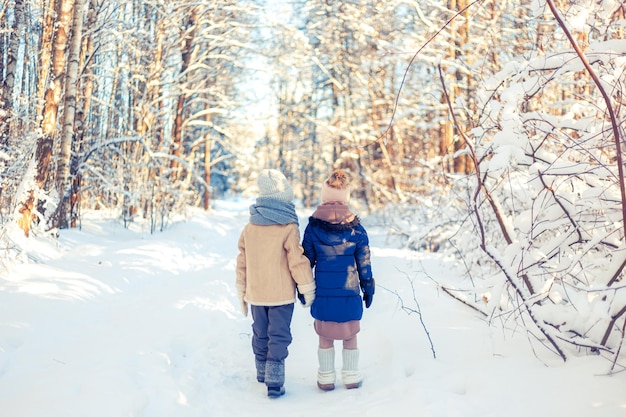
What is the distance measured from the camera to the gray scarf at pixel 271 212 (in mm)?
3711

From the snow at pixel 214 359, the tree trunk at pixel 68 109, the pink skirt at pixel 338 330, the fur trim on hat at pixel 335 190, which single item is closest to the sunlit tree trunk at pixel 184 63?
the tree trunk at pixel 68 109

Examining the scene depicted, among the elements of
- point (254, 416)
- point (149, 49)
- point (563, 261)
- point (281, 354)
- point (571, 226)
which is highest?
point (149, 49)

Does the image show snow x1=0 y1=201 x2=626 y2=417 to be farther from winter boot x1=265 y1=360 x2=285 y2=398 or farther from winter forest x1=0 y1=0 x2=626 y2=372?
winter forest x1=0 y1=0 x2=626 y2=372

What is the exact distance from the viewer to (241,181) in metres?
43.7

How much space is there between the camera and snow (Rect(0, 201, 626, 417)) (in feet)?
9.16

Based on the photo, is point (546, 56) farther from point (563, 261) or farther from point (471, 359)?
point (471, 359)

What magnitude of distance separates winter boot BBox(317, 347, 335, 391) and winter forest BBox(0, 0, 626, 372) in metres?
1.00

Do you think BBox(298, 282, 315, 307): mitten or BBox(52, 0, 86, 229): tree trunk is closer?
BBox(298, 282, 315, 307): mitten

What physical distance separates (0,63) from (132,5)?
15.7ft

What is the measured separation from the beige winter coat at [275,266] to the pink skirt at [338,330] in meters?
0.28

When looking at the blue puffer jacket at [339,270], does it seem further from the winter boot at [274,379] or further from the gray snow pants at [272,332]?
the winter boot at [274,379]

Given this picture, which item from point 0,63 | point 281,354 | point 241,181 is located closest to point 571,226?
point 281,354

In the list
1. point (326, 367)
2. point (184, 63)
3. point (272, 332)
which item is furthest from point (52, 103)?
point (184, 63)

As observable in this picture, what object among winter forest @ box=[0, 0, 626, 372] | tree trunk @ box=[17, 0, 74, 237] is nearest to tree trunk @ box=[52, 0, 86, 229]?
winter forest @ box=[0, 0, 626, 372]
